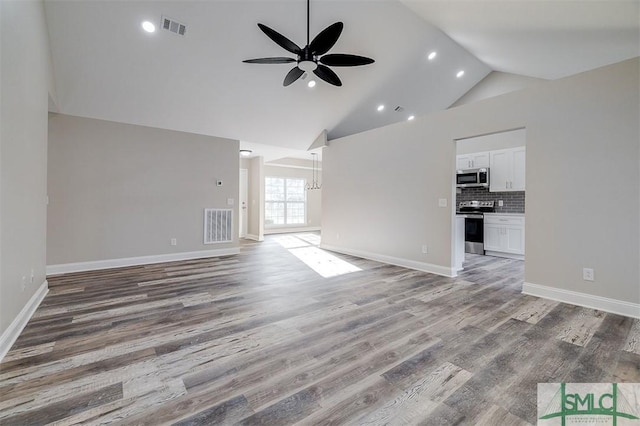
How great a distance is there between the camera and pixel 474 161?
6570 mm

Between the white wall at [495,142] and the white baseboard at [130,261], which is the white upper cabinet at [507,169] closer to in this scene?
the white wall at [495,142]

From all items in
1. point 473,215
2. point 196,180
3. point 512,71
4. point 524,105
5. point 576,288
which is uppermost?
point 512,71

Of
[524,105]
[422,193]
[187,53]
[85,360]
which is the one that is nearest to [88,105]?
[187,53]

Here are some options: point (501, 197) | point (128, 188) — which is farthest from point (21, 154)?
point (501, 197)

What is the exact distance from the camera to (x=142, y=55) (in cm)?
376

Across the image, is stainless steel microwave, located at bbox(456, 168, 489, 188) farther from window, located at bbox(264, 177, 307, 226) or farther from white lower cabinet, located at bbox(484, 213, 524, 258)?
window, located at bbox(264, 177, 307, 226)

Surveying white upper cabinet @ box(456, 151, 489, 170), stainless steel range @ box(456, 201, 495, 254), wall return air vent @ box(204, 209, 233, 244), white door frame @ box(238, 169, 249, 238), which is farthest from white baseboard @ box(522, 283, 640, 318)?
white door frame @ box(238, 169, 249, 238)

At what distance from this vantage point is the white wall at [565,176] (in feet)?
9.50

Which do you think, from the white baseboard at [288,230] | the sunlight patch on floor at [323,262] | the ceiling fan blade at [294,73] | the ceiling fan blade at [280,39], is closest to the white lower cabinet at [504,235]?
the sunlight patch on floor at [323,262]

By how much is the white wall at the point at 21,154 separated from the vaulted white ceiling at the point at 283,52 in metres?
0.69

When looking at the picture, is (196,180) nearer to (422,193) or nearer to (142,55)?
(142,55)

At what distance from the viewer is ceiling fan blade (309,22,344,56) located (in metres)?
2.85

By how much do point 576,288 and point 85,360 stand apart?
469 cm

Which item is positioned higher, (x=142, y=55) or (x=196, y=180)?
(x=142, y=55)
